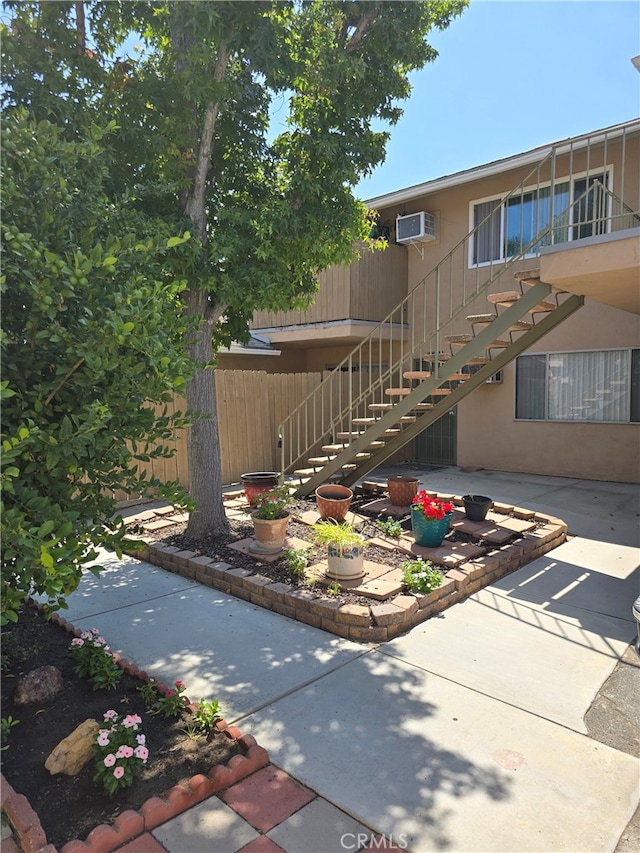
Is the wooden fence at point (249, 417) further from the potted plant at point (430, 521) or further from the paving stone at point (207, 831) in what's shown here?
the paving stone at point (207, 831)

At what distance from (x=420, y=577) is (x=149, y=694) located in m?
2.36

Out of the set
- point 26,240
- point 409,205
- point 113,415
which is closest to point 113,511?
point 113,415

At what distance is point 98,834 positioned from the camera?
1.99 metres

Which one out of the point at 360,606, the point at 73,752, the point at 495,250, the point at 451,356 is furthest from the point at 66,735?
the point at 495,250

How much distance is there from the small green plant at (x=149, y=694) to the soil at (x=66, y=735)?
0.03 meters

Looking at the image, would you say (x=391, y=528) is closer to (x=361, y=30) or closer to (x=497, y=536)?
(x=497, y=536)

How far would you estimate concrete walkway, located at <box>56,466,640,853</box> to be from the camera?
2.14 m

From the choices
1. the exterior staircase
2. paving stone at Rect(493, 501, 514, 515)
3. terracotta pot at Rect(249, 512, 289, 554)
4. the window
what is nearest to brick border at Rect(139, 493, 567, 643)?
terracotta pot at Rect(249, 512, 289, 554)

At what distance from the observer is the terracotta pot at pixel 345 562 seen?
Result: 444 cm

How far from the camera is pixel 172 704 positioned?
108 inches

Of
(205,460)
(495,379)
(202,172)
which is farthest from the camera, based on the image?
(495,379)

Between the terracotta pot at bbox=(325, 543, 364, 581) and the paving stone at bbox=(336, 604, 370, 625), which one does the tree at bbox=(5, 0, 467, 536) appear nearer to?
the terracotta pot at bbox=(325, 543, 364, 581)

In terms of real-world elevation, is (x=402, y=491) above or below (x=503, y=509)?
above

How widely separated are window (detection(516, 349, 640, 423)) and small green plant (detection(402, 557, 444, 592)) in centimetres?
621
